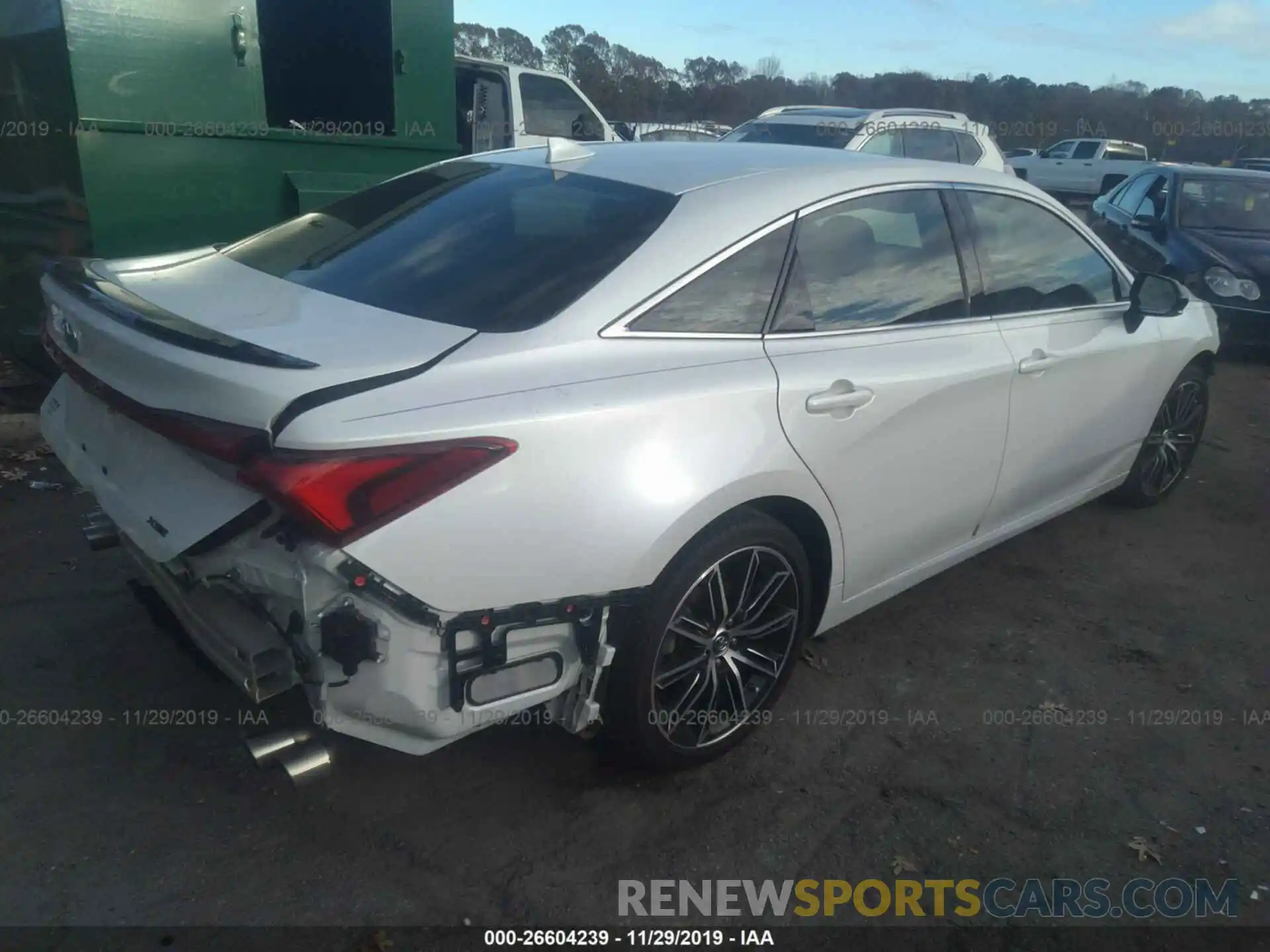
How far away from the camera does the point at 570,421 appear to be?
219 cm

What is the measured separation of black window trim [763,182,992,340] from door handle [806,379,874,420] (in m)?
0.17

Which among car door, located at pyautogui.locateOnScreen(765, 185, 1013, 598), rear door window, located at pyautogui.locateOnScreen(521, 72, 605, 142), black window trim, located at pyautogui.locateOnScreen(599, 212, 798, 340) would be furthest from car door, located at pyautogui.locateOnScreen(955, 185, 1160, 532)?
rear door window, located at pyautogui.locateOnScreen(521, 72, 605, 142)

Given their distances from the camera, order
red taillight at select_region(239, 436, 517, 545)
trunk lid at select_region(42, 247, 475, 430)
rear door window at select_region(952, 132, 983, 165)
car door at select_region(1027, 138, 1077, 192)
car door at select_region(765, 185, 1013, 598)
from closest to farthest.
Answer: red taillight at select_region(239, 436, 517, 545) < trunk lid at select_region(42, 247, 475, 430) < car door at select_region(765, 185, 1013, 598) < rear door window at select_region(952, 132, 983, 165) < car door at select_region(1027, 138, 1077, 192)

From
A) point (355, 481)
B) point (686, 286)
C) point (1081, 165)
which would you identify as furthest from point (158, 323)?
point (1081, 165)

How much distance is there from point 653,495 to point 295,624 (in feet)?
2.76

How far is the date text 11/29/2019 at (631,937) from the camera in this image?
231cm

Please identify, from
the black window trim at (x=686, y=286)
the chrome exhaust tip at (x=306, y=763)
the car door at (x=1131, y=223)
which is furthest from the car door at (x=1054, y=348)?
the car door at (x=1131, y=223)

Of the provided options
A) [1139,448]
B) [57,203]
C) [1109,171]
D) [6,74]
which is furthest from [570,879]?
[1109,171]

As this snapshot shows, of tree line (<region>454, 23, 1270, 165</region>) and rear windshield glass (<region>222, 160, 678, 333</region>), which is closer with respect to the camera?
rear windshield glass (<region>222, 160, 678, 333</region>)

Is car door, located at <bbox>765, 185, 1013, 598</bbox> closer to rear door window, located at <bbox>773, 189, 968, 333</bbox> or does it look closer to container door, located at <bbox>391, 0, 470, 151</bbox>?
rear door window, located at <bbox>773, 189, 968, 333</bbox>

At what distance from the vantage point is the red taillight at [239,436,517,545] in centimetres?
193

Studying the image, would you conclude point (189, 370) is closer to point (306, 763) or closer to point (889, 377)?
point (306, 763)

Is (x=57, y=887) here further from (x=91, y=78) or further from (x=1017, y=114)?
(x=1017, y=114)

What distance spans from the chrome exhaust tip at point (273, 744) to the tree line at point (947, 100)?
26529 millimetres
